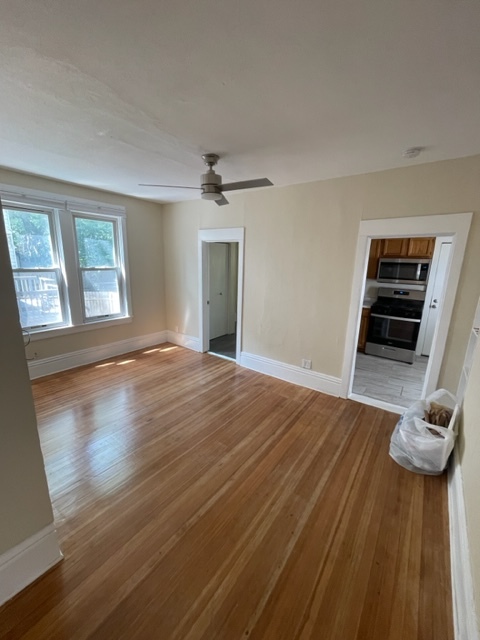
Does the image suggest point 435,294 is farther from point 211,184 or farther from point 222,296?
point 211,184

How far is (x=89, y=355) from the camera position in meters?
4.22

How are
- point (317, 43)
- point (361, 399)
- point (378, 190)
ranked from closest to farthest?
1. point (317, 43)
2. point (378, 190)
3. point (361, 399)

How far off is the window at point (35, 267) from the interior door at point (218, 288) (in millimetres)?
2539

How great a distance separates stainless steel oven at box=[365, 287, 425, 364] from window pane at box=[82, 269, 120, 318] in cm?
454

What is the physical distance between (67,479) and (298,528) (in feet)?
5.61

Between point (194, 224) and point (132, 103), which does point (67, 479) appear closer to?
point (132, 103)

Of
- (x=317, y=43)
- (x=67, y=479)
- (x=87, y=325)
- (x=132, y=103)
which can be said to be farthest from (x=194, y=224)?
(x=67, y=479)

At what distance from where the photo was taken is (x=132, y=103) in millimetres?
1674

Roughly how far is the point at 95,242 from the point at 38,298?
1.16 m

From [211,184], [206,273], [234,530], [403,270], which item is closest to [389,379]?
[403,270]

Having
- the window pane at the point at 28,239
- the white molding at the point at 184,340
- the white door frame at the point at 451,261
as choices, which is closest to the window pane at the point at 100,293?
the window pane at the point at 28,239

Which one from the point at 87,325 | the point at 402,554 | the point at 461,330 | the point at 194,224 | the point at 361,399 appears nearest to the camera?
the point at 402,554

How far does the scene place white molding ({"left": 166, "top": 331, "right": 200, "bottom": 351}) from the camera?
16.1 feet

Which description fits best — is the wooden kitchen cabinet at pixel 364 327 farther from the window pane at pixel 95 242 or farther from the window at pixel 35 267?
the window at pixel 35 267
